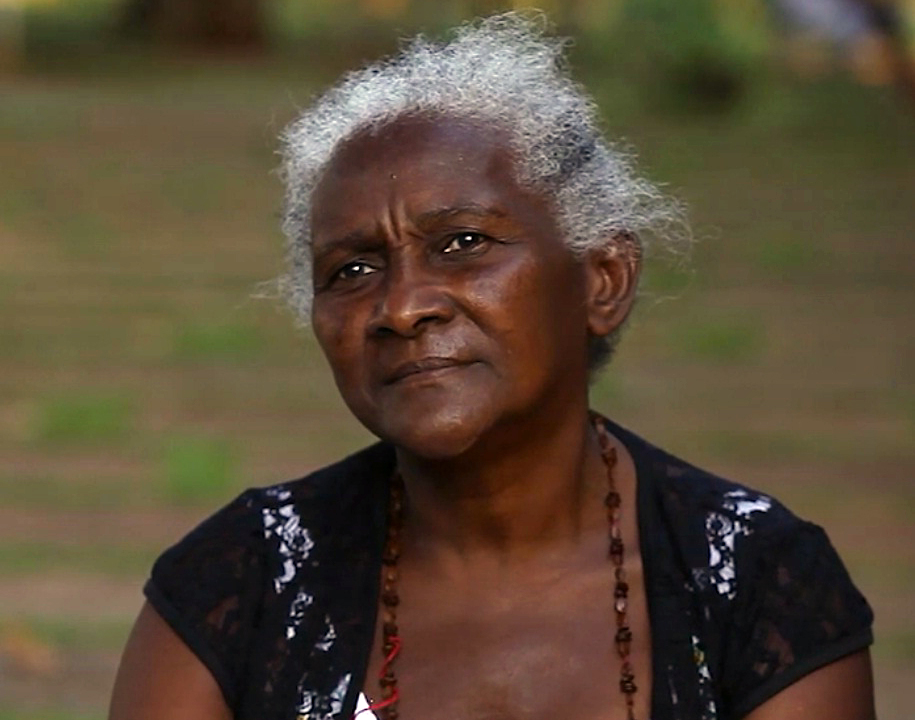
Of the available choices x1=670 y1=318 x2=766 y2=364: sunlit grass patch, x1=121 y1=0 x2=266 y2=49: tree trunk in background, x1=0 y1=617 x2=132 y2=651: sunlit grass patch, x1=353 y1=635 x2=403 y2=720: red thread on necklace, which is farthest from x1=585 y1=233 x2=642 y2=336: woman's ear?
x1=121 y1=0 x2=266 y2=49: tree trunk in background

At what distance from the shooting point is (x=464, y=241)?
328cm

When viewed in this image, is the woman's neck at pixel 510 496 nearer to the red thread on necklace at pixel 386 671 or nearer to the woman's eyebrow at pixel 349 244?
the red thread on necklace at pixel 386 671

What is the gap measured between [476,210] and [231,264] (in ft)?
32.1

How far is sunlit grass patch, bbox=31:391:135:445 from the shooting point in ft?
31.0

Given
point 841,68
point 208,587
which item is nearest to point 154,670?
point 208,587

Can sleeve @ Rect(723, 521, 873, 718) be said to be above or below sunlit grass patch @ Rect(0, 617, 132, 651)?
below

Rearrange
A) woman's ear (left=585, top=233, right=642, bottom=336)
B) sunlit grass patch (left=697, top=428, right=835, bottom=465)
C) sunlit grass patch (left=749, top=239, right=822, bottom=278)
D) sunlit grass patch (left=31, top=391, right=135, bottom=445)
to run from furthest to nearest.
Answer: sunlit grass patch (left=749, top=239, right=822, bottom=278) → sunlit grass patch (left=31, top=391, right=135, bottom=445) → sunlit grass patch (left=697, top=428, right=835, bottom=465) → woman's ear (left=585, top=233, right=642, bottom=336)

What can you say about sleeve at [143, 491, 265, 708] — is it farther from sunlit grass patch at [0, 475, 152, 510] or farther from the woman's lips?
sunlit grass patch at [0, 475, 152, 510]

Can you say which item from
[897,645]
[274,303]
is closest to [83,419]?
[897,645]

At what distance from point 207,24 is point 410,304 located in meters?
18.9

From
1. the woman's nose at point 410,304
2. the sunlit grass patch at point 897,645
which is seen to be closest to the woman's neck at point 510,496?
the woman's nose at point 410,304

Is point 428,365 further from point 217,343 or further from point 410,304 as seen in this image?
point 217,343

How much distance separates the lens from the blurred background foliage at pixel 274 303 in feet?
25.6

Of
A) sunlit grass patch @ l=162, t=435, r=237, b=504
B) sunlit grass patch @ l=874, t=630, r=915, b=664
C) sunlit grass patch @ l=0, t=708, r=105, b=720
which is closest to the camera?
sunlit grass patch @ l=0, t=708, r=105, b=720
